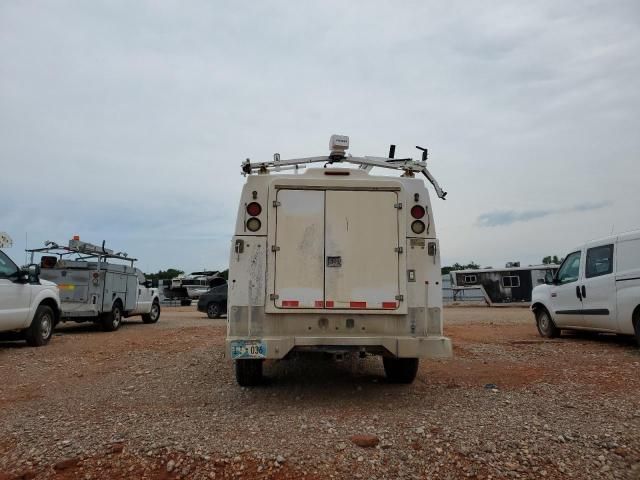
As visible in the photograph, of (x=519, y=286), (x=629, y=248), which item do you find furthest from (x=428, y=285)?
(x=519, y=286)

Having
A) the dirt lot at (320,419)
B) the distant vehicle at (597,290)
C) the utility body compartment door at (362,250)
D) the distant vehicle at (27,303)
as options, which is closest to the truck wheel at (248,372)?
the dirt lot at (320,419)

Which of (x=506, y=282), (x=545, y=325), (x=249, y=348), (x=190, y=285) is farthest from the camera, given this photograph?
(x=190, y=285)

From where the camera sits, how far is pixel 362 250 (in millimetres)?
5551

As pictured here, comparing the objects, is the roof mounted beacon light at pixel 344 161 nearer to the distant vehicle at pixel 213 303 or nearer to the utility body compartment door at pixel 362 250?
the utility body compartment door at pixel 362 250

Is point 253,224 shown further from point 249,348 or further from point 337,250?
point 249,348

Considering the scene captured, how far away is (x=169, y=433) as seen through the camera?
171 inches

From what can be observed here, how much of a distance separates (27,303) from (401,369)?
24.1 ft

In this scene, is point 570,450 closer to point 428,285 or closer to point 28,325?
point 428,285

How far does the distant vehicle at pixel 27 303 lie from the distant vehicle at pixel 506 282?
75.8ft

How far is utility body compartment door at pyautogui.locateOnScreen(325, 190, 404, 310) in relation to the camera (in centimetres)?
544

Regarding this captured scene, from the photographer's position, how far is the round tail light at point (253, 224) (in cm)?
558

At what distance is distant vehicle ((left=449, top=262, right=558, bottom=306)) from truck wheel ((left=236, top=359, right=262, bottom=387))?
79.4ft

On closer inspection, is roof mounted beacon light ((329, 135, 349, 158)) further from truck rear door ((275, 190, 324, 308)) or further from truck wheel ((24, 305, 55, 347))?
truck wheel ((24, 305, 55, 347))

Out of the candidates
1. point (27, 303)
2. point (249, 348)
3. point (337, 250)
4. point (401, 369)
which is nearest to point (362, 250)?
point (337, 250)
